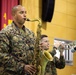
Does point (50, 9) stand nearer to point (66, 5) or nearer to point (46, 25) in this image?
point (46, 25)

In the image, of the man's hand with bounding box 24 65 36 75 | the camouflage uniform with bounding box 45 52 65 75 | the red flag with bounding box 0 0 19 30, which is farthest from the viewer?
the red flag with bounding box 0 0 19 30

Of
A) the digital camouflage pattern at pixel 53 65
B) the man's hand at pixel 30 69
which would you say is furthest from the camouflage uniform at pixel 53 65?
the man's hand at pixel 30 69

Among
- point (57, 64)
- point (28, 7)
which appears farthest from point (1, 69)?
point (28, 7)

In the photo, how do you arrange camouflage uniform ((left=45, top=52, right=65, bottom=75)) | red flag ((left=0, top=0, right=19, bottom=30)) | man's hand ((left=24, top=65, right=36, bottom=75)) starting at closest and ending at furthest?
man's hand ((left=24, top=65, right=36, bottom=75)) < camouflage uniform ((left=45, top=52, right=65, bottom=75)) < red flag ((left=0, top=0, right=19, bottom=30))

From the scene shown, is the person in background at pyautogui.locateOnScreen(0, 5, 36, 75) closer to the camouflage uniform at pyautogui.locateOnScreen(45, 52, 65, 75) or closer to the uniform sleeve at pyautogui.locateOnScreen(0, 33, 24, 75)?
the uniform sleeve at pyautogui.locateOnScreen(0, 33, 24, 75)

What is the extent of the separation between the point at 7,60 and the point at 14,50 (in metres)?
0.12

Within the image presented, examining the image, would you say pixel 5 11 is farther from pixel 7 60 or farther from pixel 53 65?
pixel 7 60

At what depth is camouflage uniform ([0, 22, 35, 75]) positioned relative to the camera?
98.0 inches

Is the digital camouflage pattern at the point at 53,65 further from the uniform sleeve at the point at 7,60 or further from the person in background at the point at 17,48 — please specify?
the uniform sleeve at the point at 7,60

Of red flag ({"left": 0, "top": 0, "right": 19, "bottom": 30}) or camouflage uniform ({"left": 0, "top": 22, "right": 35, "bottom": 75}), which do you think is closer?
camouflage uniform ({"left": 0, "top": 22, "right": 35, "bottom": 75})

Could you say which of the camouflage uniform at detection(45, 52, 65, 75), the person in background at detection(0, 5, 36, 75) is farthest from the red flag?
the person in background at detection(0, 5, 36, 75)

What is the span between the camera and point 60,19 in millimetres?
5816

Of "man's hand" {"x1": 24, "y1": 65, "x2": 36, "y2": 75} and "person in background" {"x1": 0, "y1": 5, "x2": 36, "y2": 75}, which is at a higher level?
"person in background" {"x1": 0, "y1": 5, "x2": 36, "y2": 75}

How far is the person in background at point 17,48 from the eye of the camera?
8.14ft
